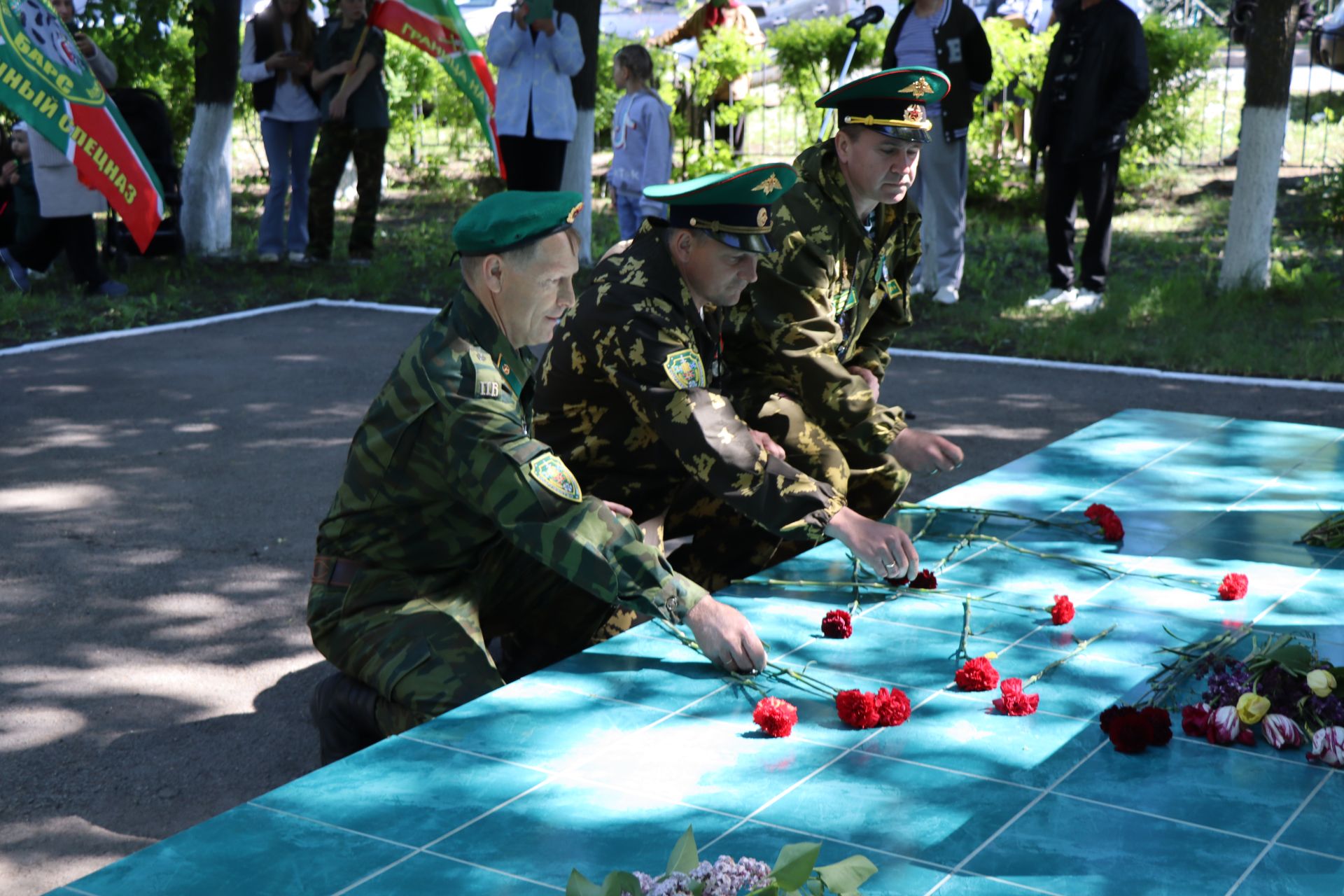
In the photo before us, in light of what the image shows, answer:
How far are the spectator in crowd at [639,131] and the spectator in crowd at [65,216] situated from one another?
3.54 meters

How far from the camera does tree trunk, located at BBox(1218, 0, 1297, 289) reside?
32.6 feet

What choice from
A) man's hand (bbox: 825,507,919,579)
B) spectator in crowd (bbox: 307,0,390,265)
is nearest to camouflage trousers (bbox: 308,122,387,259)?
spectator in crowd (bbox: 307,0,390,265)

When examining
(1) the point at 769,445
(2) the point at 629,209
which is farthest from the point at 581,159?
(1) the point at 769,445

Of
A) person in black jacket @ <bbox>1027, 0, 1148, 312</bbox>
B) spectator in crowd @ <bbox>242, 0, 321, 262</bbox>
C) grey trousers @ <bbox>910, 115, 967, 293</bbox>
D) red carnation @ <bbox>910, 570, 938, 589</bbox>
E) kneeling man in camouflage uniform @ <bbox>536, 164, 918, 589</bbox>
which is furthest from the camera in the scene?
spectator in crowd @ <bbox>242, 0, 321, 262</bbox>

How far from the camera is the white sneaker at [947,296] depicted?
10.4 m

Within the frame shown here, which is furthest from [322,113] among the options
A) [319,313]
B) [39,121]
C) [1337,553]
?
[1337,553]

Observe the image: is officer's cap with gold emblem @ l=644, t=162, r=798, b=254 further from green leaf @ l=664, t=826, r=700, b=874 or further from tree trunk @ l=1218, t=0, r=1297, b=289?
tree trunk @ l=1218, t=0, r=1297, b=289

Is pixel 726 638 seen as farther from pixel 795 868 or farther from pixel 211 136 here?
pixel 211 136

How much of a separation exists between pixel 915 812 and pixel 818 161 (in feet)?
8.34

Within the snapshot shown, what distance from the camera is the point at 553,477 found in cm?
316

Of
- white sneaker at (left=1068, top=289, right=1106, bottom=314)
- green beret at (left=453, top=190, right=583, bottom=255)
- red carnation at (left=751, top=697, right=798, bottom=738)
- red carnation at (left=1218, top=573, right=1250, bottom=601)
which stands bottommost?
red carnation at (left=751, top=697, right=798, bottom=738)

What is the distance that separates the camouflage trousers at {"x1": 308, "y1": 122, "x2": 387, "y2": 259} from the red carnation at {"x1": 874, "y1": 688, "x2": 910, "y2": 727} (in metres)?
9.66

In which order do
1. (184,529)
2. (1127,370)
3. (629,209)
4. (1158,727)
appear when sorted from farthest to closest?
(629,209), (1127,370), (184,529), (1158,727)

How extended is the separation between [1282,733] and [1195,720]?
0.15 metres
